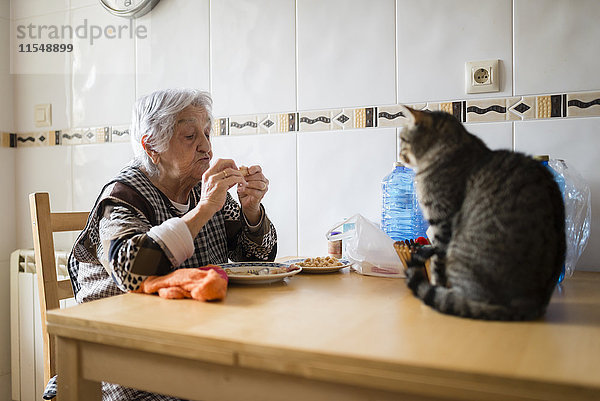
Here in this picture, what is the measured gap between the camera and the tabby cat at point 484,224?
76cm

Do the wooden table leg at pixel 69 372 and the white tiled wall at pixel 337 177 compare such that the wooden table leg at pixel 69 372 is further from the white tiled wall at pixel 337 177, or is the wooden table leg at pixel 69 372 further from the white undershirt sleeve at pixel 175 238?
the white tiled wall at pixel 337 177

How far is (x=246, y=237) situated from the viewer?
5.03ft

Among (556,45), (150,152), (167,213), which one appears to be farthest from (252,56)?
(556,45)

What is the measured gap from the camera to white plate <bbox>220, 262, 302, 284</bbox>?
1.11 meters

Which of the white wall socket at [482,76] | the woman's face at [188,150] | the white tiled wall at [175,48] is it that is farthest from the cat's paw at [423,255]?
the white tiled wall at [175,48]

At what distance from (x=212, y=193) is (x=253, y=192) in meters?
0.27

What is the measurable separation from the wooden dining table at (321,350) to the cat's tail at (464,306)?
14mm

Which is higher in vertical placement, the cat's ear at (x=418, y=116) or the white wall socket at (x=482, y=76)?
the white wall socket at (x=482, y=76)

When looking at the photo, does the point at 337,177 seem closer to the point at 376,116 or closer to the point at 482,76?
the point at 376,116

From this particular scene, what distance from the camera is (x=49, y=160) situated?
2.45 meters

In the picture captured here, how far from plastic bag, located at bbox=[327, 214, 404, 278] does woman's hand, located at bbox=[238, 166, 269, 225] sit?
0.32 metres

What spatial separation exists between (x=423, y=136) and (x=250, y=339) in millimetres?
470

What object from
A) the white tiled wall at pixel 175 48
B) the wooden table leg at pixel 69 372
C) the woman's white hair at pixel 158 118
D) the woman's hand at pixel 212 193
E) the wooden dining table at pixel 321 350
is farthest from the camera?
the white tiled wall at pixel 175 48

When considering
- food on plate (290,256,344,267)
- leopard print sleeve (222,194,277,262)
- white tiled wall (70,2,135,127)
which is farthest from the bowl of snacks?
white tiled wall (70,2,135,127)
